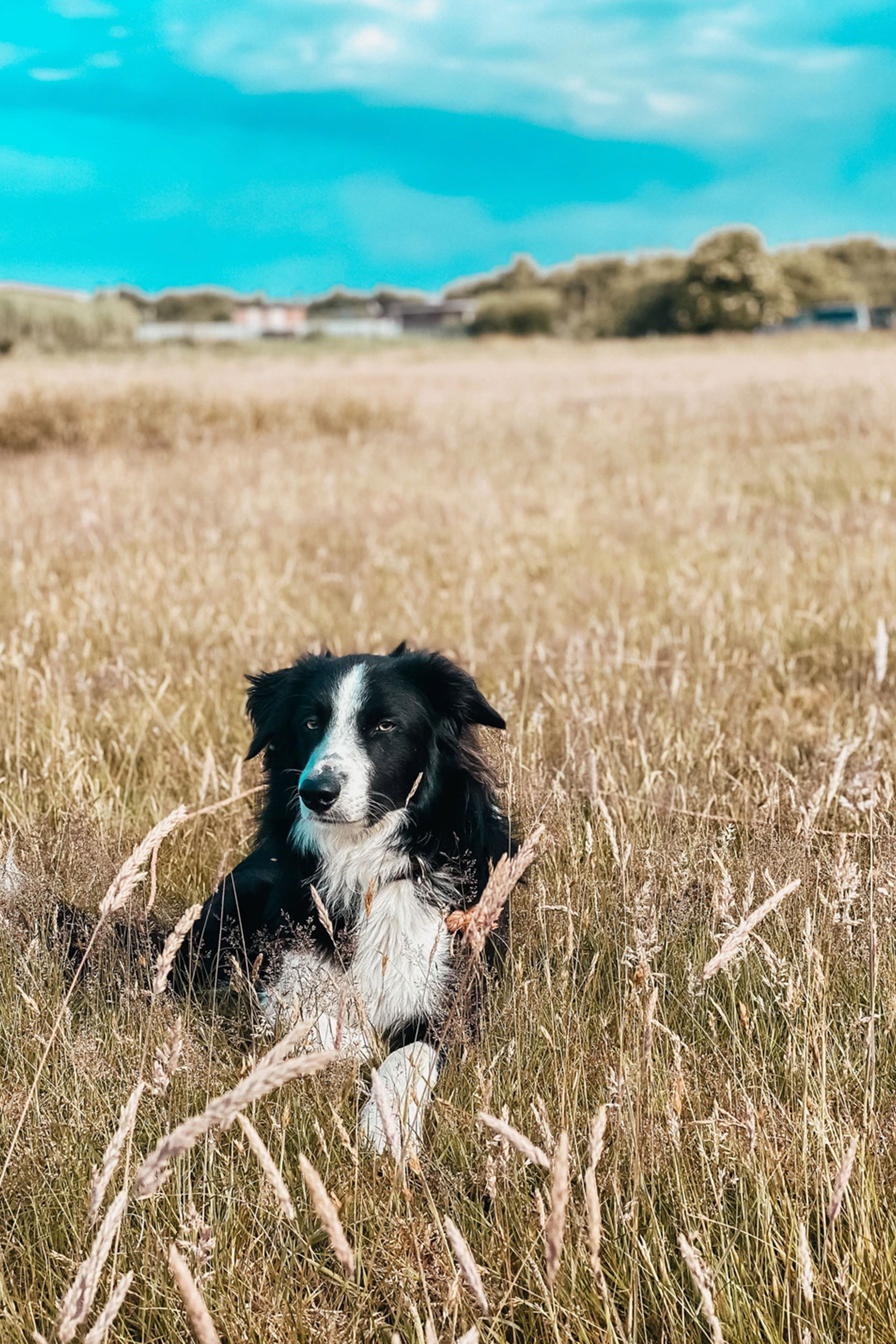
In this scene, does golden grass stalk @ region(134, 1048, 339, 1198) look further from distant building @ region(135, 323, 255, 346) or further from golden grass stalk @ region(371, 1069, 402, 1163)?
distant building @ region(135, 323, 255, 346)

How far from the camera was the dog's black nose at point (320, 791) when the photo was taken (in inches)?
87.4

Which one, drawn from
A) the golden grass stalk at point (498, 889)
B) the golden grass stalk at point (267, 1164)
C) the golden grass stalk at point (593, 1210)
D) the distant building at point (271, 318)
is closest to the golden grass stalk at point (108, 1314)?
the golden grass stalk at point (267, 1164)

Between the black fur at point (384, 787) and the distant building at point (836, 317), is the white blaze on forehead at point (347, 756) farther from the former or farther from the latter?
the distant building at point (836, 317)

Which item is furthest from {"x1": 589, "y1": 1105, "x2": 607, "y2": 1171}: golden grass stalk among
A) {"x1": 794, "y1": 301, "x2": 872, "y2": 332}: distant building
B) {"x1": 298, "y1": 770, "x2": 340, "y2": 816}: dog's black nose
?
{"x1": 794, "y1": 301, "x2": 872, "y2": 332}: distant building

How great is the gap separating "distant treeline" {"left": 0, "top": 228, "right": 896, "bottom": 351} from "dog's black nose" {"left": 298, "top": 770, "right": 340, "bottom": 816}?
56.5 m

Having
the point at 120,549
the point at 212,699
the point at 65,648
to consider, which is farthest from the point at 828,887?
the point at 120,549

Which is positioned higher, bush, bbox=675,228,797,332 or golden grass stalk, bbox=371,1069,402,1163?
bush, bbox=675,228,797,332

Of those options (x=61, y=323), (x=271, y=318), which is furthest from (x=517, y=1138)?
(x=271, y=318)

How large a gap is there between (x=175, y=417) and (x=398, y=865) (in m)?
13.0

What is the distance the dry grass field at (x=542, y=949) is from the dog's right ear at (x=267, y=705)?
145 mm

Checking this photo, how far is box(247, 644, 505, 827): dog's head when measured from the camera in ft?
7.70

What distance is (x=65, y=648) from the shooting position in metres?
4.11

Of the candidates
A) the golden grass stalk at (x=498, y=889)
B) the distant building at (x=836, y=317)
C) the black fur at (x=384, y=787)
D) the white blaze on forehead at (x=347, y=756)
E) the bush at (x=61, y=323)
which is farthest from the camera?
the distant building at (x=836, y=317)

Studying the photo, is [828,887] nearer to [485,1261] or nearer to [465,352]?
[485,1261]
